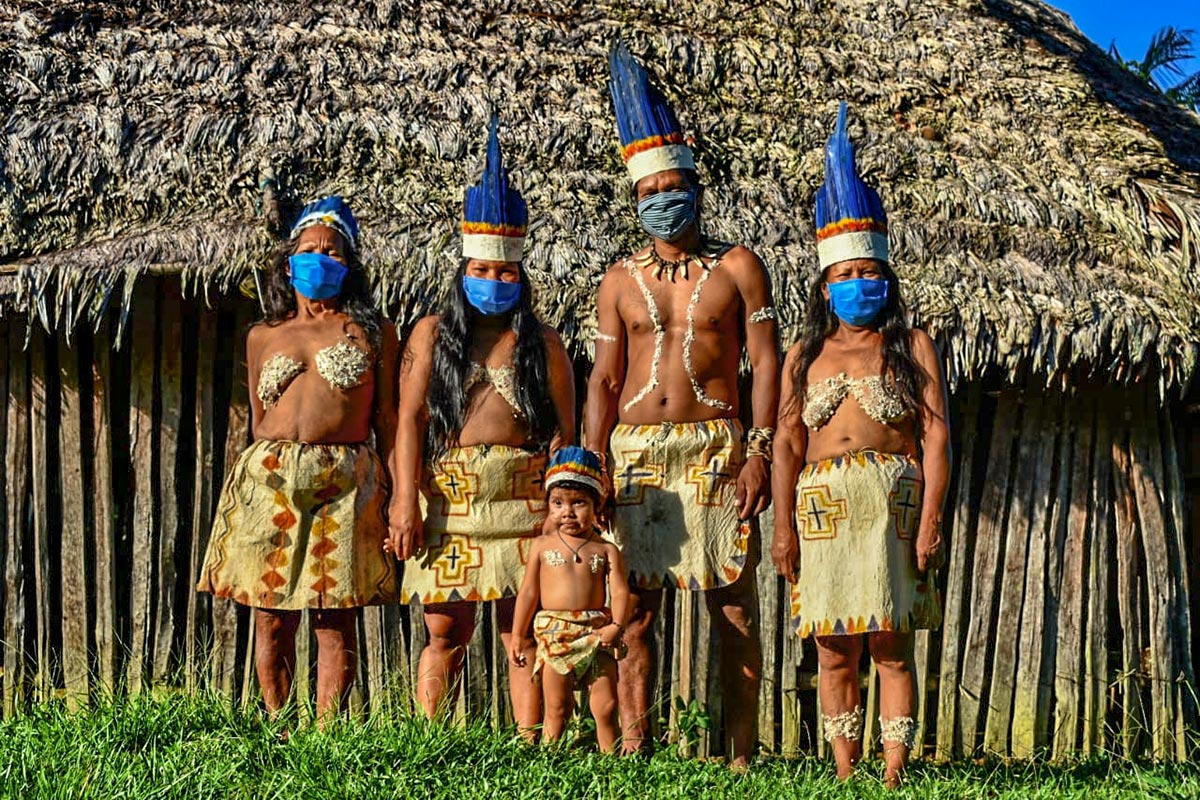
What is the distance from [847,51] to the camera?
743cm

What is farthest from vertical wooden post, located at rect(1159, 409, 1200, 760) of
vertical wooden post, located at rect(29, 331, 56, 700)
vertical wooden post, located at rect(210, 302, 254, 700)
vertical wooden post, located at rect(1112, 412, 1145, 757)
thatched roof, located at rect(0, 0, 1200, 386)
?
vertical wooden post, located at rect(29, 331, 56, 700)

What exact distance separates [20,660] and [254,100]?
2.57 metres

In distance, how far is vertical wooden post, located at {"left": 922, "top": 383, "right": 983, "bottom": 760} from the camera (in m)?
6.34

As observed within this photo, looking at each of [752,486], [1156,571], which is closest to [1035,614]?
[1156,571]

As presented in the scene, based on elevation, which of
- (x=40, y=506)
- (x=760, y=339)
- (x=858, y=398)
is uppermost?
(x=760, y=339)

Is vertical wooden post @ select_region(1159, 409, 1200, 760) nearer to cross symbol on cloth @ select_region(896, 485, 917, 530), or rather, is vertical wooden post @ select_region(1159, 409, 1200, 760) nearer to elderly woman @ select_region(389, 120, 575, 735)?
cross symbol on cloth @ select_region(896, 485, 917, 530)

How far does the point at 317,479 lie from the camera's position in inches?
185

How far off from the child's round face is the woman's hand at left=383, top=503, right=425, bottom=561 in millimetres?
455

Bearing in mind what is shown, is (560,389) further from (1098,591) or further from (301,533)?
(1098,591)

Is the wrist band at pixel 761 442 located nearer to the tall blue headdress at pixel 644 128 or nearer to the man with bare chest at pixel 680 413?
the man with bare chest at pixel 680 413

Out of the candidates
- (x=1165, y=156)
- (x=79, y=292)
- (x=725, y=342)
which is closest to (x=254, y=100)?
(x=79, y=292)

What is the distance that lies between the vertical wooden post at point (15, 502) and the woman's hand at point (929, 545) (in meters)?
3.70

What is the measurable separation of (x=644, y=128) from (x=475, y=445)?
1.14 meters

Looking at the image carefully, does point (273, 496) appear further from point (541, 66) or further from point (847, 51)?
point (847, 51)
